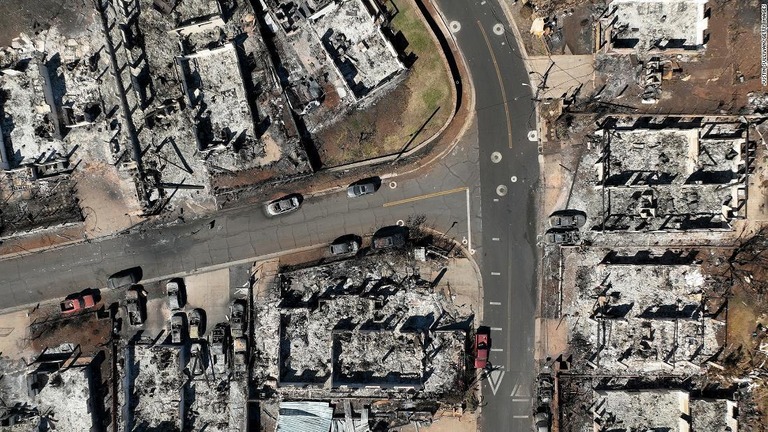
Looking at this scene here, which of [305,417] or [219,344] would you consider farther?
[305,417]

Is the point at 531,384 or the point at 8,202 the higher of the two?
the point at 8,202

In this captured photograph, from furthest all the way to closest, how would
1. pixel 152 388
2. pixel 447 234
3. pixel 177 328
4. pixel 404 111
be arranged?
1. pixel 447 234
2. pixel 152 388
3. pixel 404 111
4. pixel 177 328

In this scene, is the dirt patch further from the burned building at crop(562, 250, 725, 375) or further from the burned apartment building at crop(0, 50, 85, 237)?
the burned apartment building at crop(0, 50, 85, 237)

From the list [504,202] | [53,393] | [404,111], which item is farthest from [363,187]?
[53,393]

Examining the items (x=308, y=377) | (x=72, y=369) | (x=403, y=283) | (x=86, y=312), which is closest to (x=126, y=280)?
(x=86, y=312)

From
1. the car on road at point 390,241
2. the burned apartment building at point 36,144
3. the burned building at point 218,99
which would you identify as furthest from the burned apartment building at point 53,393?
the car on road at point 390,241

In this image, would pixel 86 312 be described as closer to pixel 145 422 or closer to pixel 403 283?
pixel 145 422

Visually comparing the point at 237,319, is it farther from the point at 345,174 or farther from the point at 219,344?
the point at 345,174
